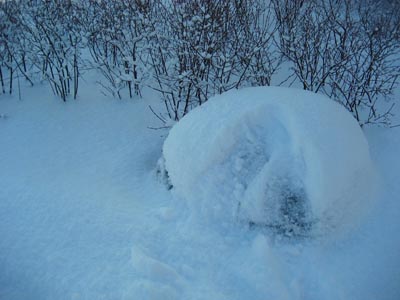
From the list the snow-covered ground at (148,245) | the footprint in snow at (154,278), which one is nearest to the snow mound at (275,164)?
the snow-covered ground at (148,245)

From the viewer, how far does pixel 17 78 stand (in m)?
7.02

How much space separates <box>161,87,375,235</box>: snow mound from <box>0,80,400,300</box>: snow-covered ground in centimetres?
20

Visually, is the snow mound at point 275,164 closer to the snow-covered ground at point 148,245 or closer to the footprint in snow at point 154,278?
the snow-covered ground at point 148,245

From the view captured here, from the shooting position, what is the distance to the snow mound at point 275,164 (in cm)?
331

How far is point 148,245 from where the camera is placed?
132 inches

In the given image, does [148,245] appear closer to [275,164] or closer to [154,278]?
[154,278]

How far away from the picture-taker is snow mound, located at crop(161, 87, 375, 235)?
3.31 m

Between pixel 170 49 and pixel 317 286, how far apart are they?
4.20 metres

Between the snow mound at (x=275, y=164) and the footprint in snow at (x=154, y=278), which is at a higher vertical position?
the snow mound at (x=275, y=164)

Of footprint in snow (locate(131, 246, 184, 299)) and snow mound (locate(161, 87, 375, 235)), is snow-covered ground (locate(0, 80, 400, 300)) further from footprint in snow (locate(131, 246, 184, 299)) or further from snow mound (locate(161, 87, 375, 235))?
snow mound (locate(161, 87, 375, 235))

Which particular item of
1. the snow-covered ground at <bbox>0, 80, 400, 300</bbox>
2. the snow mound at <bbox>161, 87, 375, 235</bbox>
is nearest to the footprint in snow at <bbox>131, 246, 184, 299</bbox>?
the snow-covered ground at <bbox>0, 80, 400, 300</bbox>

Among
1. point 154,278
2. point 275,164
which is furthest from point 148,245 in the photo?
point 275,164

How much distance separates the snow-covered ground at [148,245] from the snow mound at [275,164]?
0.20 m

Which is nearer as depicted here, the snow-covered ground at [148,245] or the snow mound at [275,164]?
the snow-covered ground at [148,245]
